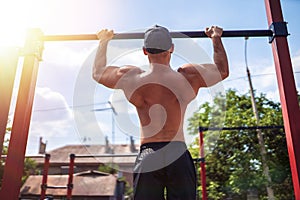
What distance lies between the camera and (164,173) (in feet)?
5.38

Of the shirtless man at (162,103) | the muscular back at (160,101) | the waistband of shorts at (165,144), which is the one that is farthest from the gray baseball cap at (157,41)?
the waistband of shorts at (165,144)

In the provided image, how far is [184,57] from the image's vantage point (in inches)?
81.4

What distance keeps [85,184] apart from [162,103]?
15713 mm

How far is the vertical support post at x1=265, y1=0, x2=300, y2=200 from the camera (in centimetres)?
165

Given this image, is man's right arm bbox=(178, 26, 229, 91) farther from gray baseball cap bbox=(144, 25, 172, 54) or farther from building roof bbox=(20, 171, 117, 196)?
building roof bbox=(20, 171, 117, 196)

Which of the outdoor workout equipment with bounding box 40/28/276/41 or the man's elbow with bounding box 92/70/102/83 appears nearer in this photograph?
the man's elbow with bounding box 92/70/102/83

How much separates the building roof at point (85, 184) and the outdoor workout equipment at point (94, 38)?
1332 cm

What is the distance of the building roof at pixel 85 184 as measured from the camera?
48.0 feet

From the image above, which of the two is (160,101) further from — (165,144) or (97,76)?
(97,76)

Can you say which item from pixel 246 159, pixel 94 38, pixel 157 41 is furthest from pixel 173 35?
pixel 246 159

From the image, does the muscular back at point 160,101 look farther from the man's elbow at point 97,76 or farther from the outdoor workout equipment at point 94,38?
the outdoor workout equipment at point 94,38

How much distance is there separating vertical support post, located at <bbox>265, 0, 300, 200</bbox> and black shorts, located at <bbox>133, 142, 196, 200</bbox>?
56 centimetres

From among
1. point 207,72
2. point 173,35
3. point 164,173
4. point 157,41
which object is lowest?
point 164,173

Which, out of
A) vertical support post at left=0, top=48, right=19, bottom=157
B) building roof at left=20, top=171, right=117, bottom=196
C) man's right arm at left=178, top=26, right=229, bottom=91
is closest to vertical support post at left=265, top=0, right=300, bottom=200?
man's right arm at left=178, top=26, right=229, bottom=91
